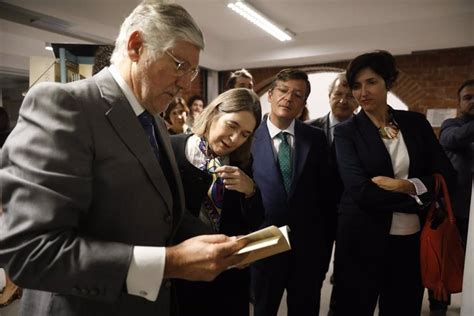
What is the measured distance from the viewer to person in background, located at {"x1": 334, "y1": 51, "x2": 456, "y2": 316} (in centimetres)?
170

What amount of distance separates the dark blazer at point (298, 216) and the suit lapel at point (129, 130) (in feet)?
3.57

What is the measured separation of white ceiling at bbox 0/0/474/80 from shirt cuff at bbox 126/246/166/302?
4.55 m

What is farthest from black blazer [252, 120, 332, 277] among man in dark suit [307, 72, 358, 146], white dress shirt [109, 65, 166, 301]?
white dress shirt [109, 65, 166, 301]

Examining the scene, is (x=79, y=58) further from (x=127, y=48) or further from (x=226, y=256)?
(x=226, y=256)

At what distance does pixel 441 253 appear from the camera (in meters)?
1.63

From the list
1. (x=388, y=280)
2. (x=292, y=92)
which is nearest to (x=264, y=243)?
(x=388, y=280)

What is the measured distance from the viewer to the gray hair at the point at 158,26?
919 millimetres

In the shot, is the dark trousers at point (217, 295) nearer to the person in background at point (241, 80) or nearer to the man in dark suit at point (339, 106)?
the man in dark suit at point (339, 106)

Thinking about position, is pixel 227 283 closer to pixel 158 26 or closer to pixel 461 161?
pixel 158 26

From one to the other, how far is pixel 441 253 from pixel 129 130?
1548mm

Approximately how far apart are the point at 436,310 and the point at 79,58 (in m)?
3.49

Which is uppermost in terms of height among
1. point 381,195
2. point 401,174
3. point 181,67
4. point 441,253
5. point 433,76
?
point 433,76

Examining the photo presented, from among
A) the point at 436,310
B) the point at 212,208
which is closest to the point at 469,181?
the point at 436,310

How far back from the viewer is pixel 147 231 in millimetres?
893
